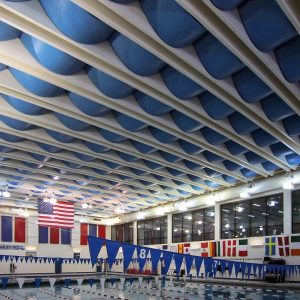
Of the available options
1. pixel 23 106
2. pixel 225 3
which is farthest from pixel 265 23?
pixel 23 106

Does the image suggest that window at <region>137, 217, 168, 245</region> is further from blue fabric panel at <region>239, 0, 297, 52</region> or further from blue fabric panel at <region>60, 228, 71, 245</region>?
blue fabric panel at <region>239, 0, 297, 52</region>

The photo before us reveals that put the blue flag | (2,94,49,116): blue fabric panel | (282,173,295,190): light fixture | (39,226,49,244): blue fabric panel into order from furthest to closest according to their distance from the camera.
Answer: (39,226,49,244): blue fabric panel → (282,173,295,190): light fixture → the blue flag → (2,94,49,116): blue fabric panel

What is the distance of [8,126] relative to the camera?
12008 mm

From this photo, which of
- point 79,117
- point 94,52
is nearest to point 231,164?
point 79,117

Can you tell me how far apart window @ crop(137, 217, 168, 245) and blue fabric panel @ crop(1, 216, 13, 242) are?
35.3ft

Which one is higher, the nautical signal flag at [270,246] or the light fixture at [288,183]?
the light fixture at [288,183]

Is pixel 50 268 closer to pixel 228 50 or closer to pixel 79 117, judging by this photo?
pixel 79 117

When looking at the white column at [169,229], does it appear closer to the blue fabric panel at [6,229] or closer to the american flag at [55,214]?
the american flag at [55,214]

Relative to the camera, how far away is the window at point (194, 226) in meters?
25.1

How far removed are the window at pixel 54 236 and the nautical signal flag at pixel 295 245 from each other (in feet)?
67.6

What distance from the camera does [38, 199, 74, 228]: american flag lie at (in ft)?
69.7

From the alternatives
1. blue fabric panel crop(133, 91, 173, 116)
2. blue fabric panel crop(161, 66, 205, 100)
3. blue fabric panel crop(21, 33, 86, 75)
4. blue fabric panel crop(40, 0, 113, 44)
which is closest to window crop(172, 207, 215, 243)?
blue fabric panel crop(133, 91, 173, 116)

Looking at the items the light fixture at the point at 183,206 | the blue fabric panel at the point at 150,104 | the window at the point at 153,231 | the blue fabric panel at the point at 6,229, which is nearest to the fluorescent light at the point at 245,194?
the light fixture at the point at 183,206


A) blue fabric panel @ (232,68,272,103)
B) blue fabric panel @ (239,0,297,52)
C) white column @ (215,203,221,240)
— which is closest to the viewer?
blue fabric panel @ (239,0,297,52)
